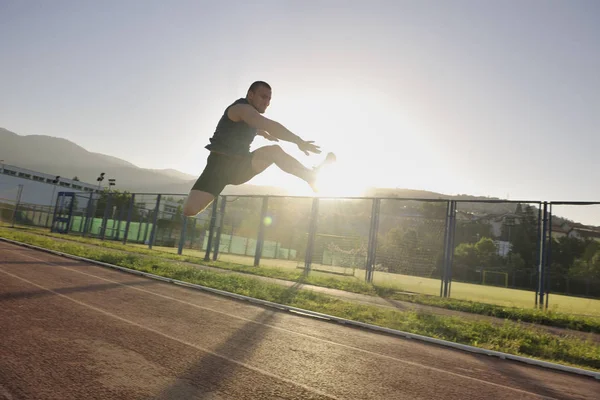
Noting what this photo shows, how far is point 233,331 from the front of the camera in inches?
181

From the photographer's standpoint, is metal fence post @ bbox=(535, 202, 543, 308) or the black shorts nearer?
the black shorts

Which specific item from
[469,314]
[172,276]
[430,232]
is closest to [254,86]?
[172,276]

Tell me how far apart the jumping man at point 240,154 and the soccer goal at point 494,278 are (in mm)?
18379

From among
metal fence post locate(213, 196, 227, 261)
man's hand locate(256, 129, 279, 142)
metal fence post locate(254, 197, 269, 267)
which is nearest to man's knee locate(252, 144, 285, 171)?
man's hand locate(256, 129, 279, 142)

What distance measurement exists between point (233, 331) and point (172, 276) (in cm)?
573

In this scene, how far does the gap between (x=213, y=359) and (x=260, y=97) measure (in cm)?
270

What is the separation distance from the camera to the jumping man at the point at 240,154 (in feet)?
13.3

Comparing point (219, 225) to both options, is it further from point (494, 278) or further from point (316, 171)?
point (494, 278)

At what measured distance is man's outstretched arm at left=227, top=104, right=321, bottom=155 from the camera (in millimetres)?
3846

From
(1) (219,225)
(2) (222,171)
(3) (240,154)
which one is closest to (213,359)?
(2) (222,171)

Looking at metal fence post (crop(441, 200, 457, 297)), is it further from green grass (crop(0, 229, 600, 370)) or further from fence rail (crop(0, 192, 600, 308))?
green grass (crop(0, 229, 600, 370))

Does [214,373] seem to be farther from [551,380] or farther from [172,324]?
[551,380]

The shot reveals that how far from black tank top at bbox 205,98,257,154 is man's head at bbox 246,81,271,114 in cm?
26

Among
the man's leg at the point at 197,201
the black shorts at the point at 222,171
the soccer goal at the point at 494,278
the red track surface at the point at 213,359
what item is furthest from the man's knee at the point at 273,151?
the soccer goal at the point at 494,278
